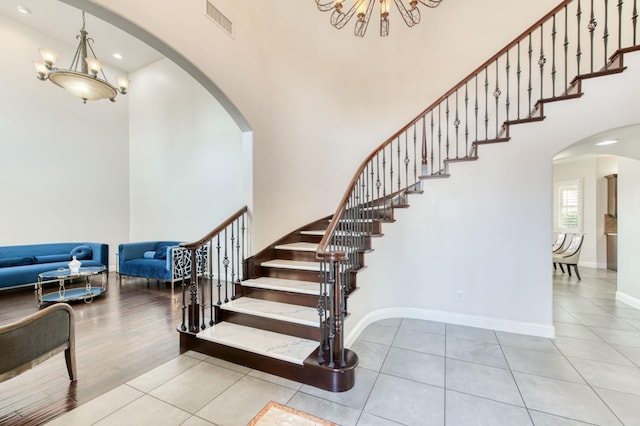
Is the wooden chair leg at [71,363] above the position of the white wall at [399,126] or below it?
below

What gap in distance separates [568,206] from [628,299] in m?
4.19

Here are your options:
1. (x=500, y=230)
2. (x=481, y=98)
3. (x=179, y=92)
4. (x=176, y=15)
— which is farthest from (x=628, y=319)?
(x=179, y=92)

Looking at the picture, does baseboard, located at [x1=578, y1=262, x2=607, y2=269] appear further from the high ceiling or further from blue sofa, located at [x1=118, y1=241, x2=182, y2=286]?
blue sofa, located at [x1=118, y1=241, x2=182, y2=286]

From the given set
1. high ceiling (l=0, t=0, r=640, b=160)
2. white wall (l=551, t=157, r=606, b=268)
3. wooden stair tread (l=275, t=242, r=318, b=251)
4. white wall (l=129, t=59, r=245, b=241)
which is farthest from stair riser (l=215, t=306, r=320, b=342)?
white wall (l=551, t=157, r=606, b=268)

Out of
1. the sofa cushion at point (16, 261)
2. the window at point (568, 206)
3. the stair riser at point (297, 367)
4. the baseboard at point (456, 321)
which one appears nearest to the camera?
the stair riser at point (297, 367)

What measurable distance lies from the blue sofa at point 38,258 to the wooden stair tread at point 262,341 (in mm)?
4578

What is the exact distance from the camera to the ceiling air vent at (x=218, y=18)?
9.59 feet

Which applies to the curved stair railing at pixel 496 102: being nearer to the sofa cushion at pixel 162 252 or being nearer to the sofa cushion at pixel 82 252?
the sofa cushion at pixel 162 252

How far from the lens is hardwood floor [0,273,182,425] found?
6.57ft

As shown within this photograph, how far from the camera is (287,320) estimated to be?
2676 mm

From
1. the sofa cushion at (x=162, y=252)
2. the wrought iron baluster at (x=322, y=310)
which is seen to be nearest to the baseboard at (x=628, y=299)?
the wrought iron baluster at (x=322, y=310)

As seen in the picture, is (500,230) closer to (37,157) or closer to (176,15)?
(176,15)

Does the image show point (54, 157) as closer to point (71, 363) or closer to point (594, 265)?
point (71, 363)

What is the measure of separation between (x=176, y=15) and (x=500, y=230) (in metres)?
4.33
